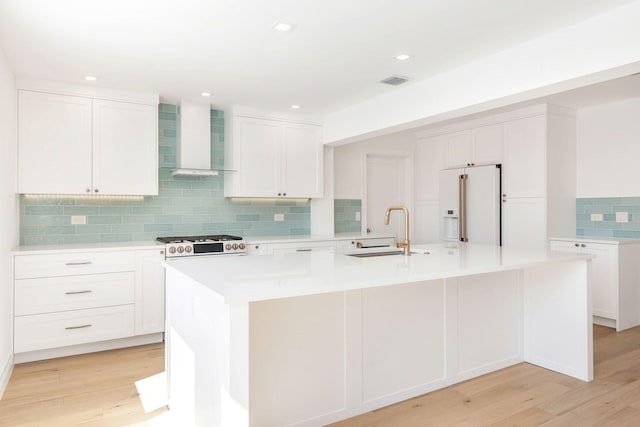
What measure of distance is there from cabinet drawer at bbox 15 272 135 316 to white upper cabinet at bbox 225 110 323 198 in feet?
4.88

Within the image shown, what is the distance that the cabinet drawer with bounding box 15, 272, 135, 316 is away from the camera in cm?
341

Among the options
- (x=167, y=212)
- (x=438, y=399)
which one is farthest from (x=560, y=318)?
(x=167, y=212)

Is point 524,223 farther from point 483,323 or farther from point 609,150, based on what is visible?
point 483,323

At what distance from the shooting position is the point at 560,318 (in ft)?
10.2

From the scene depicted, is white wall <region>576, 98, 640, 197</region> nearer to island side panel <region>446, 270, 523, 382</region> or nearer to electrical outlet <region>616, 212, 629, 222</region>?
electrical outlet <region>616, 212, 629, 222</region>

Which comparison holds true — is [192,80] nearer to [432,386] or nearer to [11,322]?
[11,322]

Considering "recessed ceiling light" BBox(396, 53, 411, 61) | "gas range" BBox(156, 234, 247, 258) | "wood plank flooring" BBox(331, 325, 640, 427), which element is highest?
"recessed ceiling light" BBox(396, 53, 411, 61)

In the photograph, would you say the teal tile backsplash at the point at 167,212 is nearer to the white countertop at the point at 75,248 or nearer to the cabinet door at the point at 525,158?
the white countertop at the point at 75,248

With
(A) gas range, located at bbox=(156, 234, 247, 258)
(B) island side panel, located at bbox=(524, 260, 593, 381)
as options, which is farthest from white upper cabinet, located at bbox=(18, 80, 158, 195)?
(B) island side panel, located at bbox=(524, 260, 593, 381)

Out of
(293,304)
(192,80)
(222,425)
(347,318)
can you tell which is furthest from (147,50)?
(222,425)

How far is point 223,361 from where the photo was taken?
5.62 feet

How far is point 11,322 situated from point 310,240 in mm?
2726

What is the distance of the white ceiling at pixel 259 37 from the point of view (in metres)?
2.44

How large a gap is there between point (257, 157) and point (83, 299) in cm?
219
